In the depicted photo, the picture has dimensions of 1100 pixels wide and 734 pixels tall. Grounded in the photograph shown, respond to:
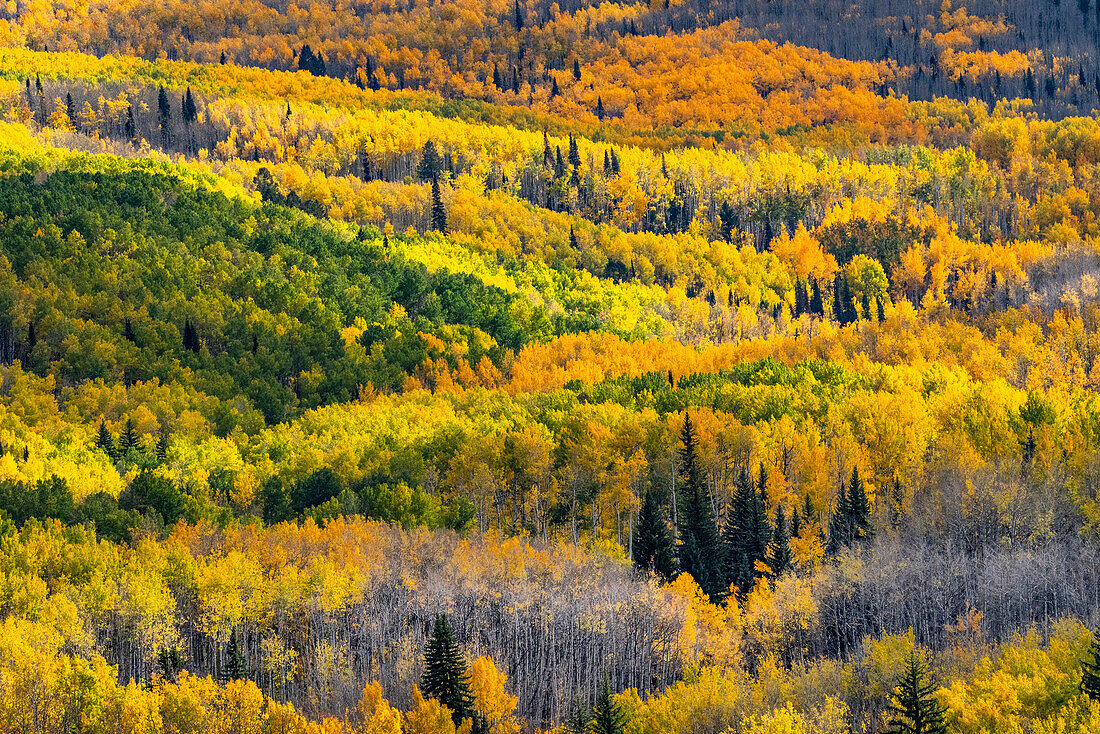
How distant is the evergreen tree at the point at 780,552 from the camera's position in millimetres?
108125

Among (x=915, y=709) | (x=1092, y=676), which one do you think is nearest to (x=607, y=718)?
(x=915, y=709)

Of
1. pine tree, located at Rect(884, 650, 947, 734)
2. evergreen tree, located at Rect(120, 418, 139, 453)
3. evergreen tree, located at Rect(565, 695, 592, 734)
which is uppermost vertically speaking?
pine tree, located at Rect(884, 650, 947, 734)

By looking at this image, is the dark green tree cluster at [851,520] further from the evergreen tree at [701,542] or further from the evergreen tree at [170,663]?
the evergreen tree at [170,663]

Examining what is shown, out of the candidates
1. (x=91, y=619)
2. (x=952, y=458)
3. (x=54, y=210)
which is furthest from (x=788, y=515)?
(x=54, y=210)

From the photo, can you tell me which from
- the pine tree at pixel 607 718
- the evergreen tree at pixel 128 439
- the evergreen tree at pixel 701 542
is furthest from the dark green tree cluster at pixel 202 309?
the pine tree at pixel 607 718

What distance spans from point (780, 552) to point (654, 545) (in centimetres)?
935

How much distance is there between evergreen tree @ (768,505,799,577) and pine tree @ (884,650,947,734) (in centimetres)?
3377

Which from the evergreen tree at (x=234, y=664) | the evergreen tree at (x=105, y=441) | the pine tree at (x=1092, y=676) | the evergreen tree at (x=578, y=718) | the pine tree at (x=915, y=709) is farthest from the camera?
the evergreen tree at (x=105, y=441)

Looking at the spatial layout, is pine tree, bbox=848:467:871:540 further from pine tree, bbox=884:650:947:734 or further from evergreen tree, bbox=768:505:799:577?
pine tree, bbox=884:650:947:734

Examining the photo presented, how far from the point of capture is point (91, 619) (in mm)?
89500

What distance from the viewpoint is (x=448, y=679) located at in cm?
8294

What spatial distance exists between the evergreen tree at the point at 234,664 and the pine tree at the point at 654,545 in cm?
3258

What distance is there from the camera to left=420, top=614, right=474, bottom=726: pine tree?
8244 cm

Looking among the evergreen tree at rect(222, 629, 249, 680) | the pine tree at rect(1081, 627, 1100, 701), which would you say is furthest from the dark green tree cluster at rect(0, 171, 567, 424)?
the pine tree at rect(1081, 627, 1100, 701)
